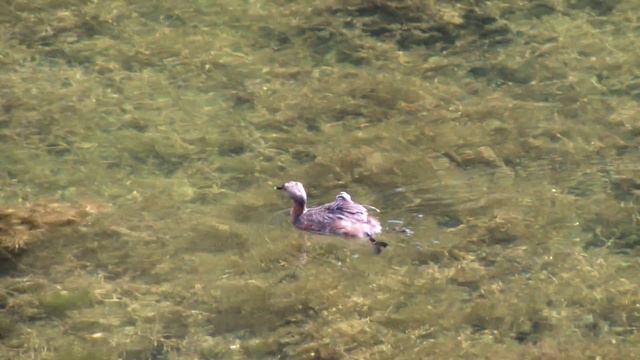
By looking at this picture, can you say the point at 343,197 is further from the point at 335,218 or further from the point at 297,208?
the point at 297,208

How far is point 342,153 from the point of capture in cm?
916

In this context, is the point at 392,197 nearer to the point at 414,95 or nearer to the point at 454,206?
the point at 454,206

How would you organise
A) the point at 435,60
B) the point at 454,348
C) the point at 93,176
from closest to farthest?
the point at 454,348 < the point at 93,176 < the point at 435,60

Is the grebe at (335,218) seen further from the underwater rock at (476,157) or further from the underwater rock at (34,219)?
the underwater rock at (34,219)

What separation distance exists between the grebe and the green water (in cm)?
9

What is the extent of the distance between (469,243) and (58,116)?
3.48m

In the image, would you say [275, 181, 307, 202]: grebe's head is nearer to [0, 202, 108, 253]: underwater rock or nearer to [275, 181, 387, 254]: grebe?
[275, 181, 387, 254]: grebe

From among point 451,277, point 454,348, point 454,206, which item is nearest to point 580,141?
point 454,206

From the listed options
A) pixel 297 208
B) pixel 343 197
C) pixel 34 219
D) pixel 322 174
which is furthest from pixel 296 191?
pixel 34 219

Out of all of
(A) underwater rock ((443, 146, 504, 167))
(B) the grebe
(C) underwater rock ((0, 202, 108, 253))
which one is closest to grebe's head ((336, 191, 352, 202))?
(B) the grebe

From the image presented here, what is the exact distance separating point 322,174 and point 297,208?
0.65m

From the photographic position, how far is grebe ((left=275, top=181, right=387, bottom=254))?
8.19 meters

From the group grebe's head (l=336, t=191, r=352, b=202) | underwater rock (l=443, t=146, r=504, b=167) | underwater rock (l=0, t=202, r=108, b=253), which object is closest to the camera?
underwater rock (l=0, t=202, r=108, b=253)

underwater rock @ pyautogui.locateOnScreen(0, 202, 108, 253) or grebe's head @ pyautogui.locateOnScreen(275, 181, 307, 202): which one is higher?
grebe's head @ pyautogui.locateOnScreen(275, 181, 307, 202)
